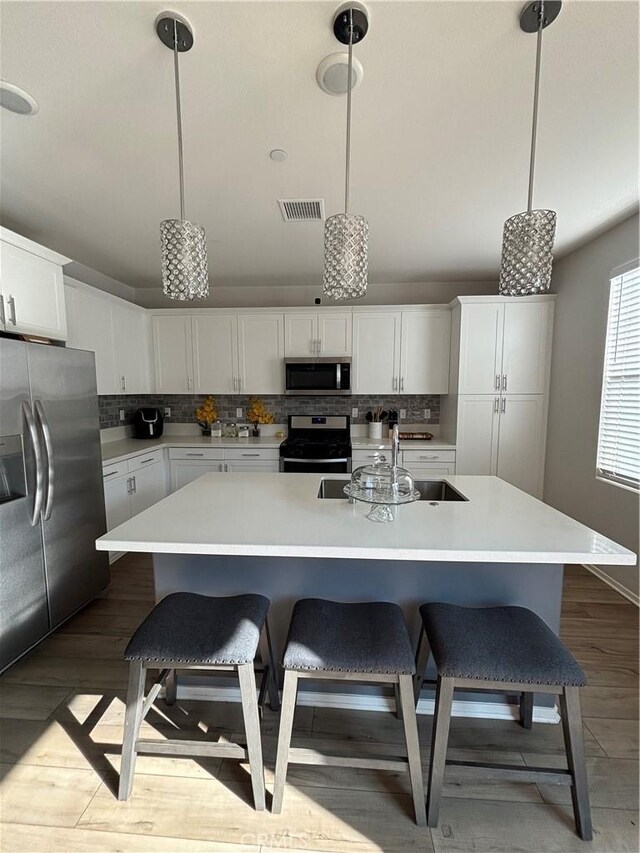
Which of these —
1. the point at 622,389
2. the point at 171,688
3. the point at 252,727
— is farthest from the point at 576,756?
the point at 622,389

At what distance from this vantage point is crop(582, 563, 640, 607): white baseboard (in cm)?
251

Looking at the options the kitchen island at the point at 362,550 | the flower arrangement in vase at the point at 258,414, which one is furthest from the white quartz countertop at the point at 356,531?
the flower arrangement in vase at the point at 258,414

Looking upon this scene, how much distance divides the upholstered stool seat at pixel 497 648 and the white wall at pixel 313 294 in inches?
139

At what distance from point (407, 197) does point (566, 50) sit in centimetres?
104

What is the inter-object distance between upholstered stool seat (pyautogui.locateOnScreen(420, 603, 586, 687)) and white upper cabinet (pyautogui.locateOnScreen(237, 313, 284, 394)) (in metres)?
3.03

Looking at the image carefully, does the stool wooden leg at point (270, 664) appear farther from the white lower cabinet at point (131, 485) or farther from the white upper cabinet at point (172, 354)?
the white upper cabinet at point (172, 354)

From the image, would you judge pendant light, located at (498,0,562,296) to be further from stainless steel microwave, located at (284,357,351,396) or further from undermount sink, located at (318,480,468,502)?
stainless steel microwave, located at (284,357,351,396)

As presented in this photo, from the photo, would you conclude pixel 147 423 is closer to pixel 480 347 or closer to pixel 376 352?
pixel 376 352

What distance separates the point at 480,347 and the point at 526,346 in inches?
17.0

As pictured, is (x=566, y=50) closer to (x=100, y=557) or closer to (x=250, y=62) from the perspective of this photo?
(x=250, y=62)

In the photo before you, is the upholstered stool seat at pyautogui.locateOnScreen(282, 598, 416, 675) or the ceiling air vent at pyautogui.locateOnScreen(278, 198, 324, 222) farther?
the ceiling air vent at pyautogui.locateOnScreen(278, 198, 324, 222)

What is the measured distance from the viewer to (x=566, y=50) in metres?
1.26

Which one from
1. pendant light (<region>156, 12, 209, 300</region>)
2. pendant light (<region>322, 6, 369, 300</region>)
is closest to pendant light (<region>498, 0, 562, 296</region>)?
pendant light (<region>322, 6, 369, 300</region>)

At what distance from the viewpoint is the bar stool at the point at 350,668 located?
3.81ft
